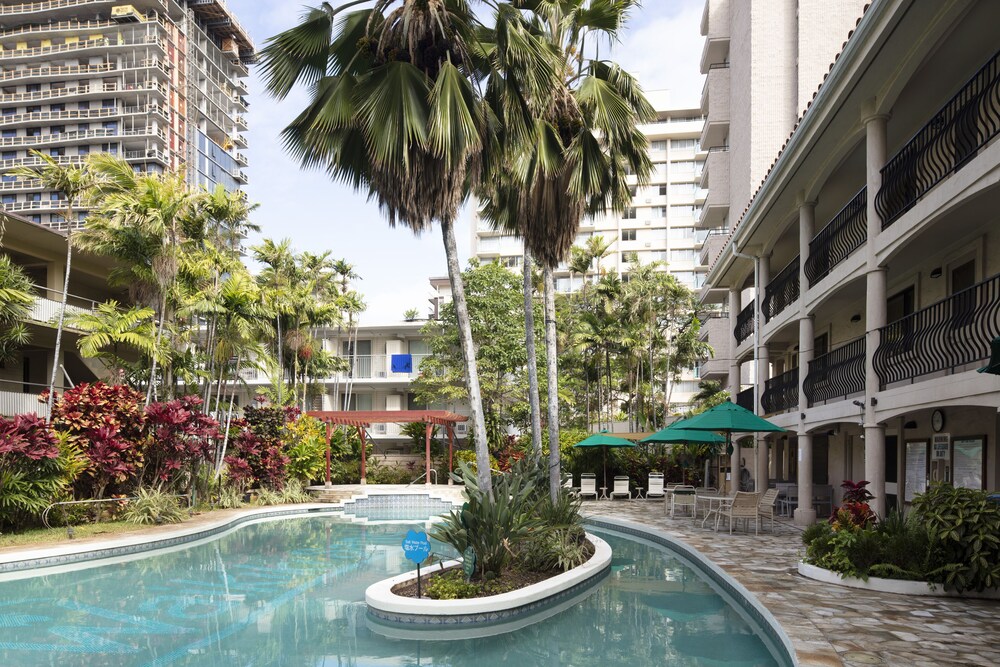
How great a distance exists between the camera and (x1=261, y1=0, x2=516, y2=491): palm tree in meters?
10.6

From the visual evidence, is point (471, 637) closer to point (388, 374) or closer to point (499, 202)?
point (499, 202)

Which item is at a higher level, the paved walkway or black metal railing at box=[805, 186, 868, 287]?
black metal railing at box=[805, 186, 868, 287]

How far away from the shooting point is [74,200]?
18.3m

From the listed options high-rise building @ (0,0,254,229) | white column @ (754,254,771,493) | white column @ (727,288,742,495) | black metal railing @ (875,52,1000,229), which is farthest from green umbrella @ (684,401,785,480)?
high-rise building @ (0,0,254,229)

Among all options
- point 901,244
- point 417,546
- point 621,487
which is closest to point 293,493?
point 621,487

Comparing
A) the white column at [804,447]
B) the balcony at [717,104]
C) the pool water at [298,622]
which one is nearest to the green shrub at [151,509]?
the pool water at [298,622]

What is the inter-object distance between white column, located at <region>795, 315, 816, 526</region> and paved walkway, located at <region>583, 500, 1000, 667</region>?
5.01 metres

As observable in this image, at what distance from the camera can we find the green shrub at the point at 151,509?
57.8 ft

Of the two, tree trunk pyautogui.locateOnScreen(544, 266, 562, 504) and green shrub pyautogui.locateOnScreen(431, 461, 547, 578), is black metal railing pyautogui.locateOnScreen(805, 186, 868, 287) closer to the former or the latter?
tree trunk pyautogui.locateOnScreen(544, 266, 562, 504)

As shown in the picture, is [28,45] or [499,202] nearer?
[499,202]

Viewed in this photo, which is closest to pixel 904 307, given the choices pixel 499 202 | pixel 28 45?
pixel 499 202

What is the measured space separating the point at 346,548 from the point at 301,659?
339 inches

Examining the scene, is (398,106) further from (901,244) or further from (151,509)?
(151,509)

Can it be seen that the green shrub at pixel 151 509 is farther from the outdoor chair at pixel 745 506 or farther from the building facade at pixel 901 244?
the building facade at pixel 901 244
